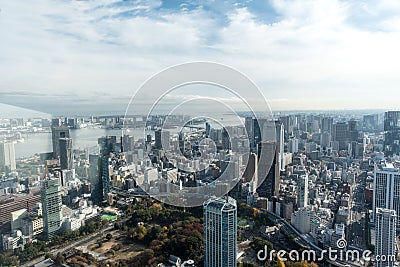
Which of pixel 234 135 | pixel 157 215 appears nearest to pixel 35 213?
pixel 157 215

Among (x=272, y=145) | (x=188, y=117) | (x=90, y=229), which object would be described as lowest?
(x=90, y=229)

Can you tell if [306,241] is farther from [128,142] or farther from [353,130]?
[353,130]

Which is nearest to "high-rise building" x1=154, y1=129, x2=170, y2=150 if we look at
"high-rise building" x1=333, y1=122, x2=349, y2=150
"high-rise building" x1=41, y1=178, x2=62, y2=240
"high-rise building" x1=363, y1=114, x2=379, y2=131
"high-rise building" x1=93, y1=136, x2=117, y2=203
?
"high-rise building" x1=41, y1=178, x2=62, y2=240

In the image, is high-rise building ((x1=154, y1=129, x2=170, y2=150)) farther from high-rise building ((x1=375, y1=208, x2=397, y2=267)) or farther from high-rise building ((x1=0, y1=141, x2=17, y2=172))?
high-rise building ((x1=0, y1=141, x2=17, y2=172))

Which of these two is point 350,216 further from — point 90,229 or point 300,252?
point 90,229

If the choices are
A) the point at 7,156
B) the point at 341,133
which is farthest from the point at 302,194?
the point at 7,156
